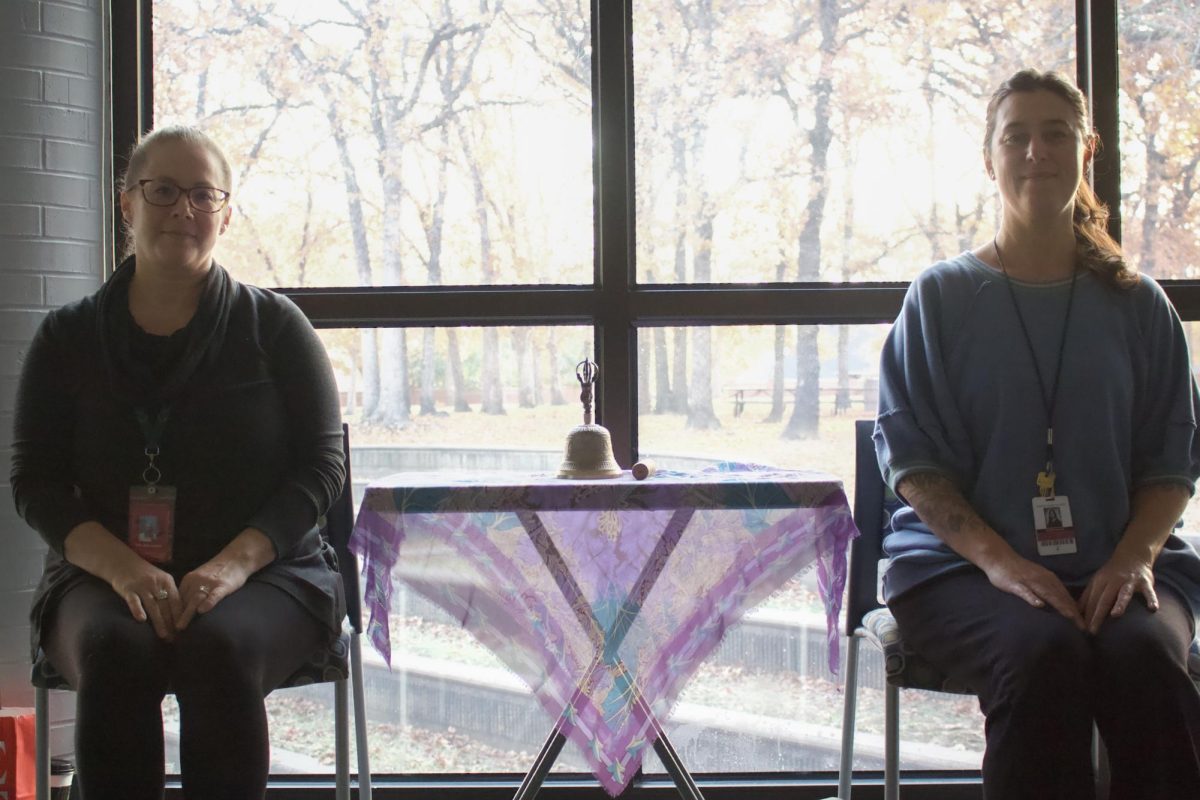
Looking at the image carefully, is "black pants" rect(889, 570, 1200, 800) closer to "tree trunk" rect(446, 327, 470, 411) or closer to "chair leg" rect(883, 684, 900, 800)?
"chair leg" rect(883, 684, 900, 800)

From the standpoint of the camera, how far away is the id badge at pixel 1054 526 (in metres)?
1.84

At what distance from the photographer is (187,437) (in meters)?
1.93

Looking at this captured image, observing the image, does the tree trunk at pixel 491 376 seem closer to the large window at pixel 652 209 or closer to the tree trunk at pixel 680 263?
the large window at pixel 652 209

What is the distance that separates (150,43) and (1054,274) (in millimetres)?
2230

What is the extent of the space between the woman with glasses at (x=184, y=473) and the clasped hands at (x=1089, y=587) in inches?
48.3

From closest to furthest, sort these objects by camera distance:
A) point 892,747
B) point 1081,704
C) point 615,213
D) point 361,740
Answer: point 1081,704
point 892,747
point 361,740
point 615,213

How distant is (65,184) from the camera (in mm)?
2496

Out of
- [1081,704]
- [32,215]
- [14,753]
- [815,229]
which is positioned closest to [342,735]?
[14,753]

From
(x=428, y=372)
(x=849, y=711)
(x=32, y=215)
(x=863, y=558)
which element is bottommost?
(x=849, y=711)

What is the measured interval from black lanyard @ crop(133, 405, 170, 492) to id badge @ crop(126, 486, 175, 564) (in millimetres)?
26

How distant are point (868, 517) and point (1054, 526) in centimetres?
41

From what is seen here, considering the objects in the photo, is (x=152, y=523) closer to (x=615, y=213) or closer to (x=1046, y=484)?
(x=615, y=213)

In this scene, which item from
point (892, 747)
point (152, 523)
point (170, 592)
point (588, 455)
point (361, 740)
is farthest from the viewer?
point (361, 740)

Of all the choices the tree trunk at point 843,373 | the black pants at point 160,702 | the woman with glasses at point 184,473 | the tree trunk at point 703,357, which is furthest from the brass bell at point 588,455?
the tree trunk at point 843,373
